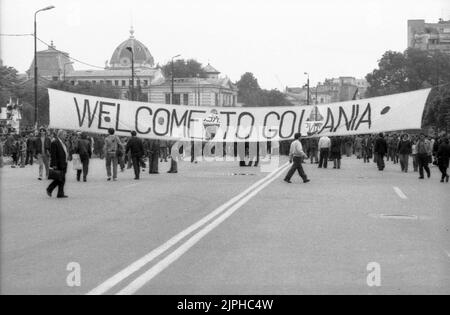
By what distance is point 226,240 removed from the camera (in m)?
11.4

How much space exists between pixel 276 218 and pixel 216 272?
5.41 m

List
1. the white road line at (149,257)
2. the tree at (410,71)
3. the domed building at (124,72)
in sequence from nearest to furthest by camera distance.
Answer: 1. the white road line at (149,257)
2. the tree at (410,71)
3. the domed building at (124,72)

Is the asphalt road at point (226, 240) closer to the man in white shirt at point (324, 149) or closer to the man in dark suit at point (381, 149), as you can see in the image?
the man in dark suit at point (381, 149)

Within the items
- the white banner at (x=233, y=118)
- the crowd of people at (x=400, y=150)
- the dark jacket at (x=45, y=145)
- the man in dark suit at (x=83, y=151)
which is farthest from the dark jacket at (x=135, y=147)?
the crowd of people at (x=400, y=150)

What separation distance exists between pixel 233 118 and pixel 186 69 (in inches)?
5801

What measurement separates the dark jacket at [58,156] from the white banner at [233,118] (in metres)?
6.78

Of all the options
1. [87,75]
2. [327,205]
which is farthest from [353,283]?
[87,75]

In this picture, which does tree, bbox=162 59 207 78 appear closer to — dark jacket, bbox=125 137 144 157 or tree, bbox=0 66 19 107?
tree, bbox=0 66 19 107

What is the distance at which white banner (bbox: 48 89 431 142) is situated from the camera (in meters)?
26.2

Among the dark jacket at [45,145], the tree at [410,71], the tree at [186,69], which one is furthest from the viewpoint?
the tree at [186,69]

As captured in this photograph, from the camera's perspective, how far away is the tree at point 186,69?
568ft

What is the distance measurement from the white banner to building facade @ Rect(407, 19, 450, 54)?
12992cm

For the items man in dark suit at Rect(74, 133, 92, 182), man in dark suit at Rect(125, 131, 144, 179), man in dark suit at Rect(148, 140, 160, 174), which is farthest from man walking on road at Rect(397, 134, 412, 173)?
man in dark suit at Rect(74, 133, 92, 182)

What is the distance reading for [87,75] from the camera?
509 feet
